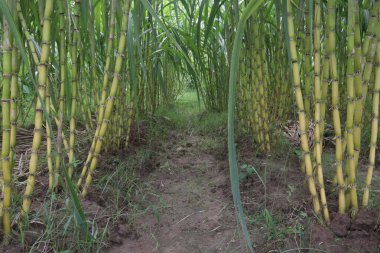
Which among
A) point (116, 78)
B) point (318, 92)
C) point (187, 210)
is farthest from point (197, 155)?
point (318, 92)

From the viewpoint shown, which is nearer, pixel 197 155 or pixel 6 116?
pixel 6 116

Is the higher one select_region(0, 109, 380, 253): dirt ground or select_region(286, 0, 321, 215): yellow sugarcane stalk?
A: select_region(286, 0, 321, 215): yellow sugarcane stalk

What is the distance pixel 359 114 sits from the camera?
2.87 feet

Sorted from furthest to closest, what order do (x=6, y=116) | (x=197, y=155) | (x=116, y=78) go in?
(x=197, y=155) < (x=116, y=78) < (x=6, y=116)

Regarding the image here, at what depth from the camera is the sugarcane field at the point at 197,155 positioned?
833 mm

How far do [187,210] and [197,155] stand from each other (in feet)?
1.92

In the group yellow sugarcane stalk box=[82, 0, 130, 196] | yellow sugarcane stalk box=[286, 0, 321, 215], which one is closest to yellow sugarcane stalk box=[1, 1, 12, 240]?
yellow sugarcane stalk box=[82, 0, 130, 196]

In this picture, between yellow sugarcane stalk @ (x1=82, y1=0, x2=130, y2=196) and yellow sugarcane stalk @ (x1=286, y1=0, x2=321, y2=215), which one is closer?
yellow sugarcane stalk @ (x1=286, y1=0, x2=321, y2=215)

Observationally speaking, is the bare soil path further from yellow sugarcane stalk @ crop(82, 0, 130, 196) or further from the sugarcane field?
yellow sugarcane stalk @ crop(82, 0, 130, 196)

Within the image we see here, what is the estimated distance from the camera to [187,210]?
1.21 m

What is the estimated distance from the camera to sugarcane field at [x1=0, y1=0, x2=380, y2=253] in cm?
83

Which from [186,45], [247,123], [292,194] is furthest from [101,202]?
[186,45]

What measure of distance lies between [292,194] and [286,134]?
29.3 inches

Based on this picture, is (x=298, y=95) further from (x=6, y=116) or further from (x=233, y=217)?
(x=6, y=116)
